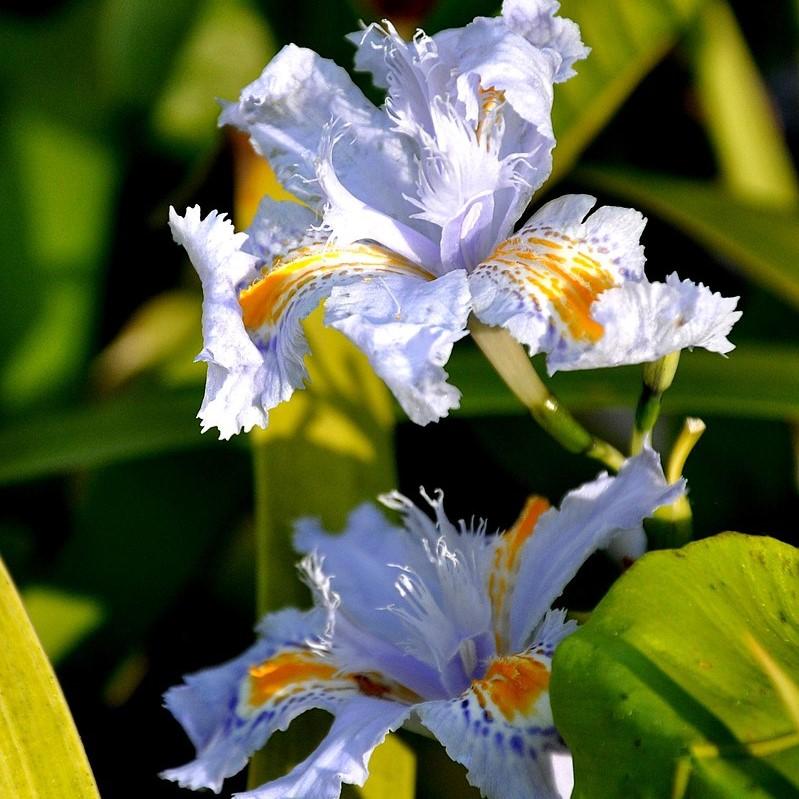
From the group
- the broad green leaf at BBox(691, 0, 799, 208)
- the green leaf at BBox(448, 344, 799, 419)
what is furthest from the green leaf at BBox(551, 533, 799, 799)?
the broad green leaf at BBox(691, 0, 799, 208)

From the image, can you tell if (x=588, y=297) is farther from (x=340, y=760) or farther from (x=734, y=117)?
(x=734, y=117)

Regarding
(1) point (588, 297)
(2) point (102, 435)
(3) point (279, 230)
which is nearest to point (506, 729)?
(1) point (588, 297)

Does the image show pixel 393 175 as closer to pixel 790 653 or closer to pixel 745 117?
pixel 790 653

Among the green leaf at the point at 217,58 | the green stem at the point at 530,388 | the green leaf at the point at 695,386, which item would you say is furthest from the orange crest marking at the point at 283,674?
the green leaf at the point at 217,58

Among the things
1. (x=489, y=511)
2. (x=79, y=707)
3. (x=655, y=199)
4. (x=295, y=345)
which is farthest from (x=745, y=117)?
(x=79, y=707)

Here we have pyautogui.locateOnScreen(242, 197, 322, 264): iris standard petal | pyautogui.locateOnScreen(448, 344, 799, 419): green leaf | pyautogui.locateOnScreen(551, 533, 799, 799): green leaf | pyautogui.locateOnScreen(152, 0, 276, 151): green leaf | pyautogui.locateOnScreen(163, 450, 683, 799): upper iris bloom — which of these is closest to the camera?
pyautogui.locateOnScreen(551, 533, 799, 799): green leaf

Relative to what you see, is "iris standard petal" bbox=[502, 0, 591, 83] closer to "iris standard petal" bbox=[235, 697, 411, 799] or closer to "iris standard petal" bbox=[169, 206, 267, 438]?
"iris standard petal" bbox=[169, 206, 267, 438]

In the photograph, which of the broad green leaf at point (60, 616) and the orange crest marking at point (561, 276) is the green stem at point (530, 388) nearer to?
the orange crest marking at point (561, 276)
